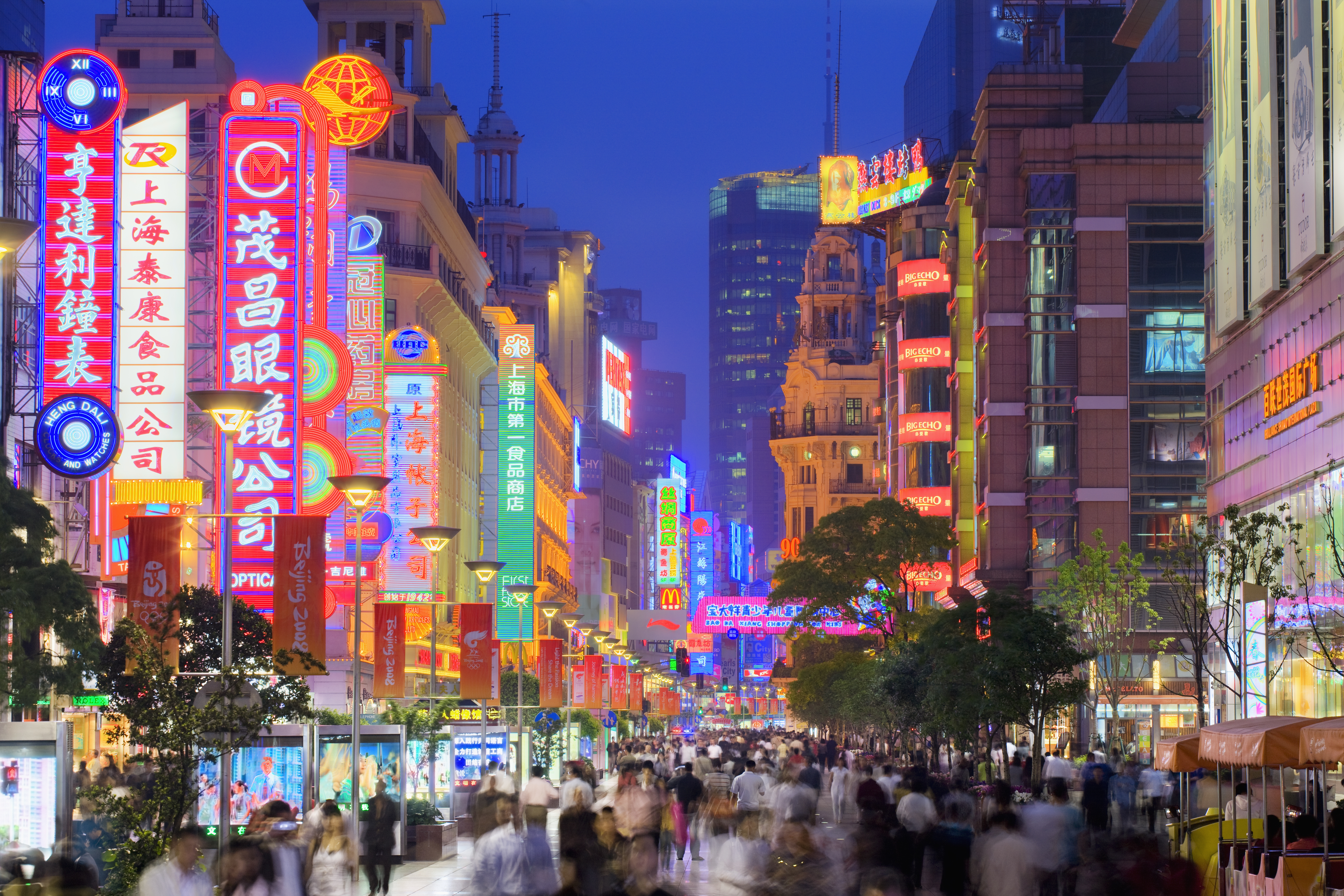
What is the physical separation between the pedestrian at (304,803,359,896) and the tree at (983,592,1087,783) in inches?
1006

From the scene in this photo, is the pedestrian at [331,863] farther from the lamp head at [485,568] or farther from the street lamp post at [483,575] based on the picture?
the lamp head at [485,568]

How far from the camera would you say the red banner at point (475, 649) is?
45.2 m

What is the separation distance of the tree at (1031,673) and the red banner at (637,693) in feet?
174

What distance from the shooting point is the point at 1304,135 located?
143 feet

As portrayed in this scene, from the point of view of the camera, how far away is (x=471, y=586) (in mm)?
97938

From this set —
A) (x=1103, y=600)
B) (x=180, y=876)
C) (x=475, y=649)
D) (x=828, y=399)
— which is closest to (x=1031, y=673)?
(x=475, y=649)

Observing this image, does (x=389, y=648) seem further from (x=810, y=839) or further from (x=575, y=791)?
(x=810, y=839)

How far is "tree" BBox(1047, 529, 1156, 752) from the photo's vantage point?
53719mm

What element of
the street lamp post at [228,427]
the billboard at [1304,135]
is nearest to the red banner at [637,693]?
the billboard at [1304,135]

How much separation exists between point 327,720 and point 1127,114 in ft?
167

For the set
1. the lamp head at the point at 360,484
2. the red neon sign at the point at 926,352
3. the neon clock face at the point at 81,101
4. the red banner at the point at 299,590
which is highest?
the red neon sign at the point at 926,352

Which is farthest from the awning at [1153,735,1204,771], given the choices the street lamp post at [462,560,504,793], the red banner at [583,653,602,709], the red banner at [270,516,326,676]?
the red banner at [583,653,602,709]

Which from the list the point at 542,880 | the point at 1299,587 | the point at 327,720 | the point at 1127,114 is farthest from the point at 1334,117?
the point at 1127,114

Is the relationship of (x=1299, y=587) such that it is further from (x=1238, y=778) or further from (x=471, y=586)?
(x=471, y=586)
